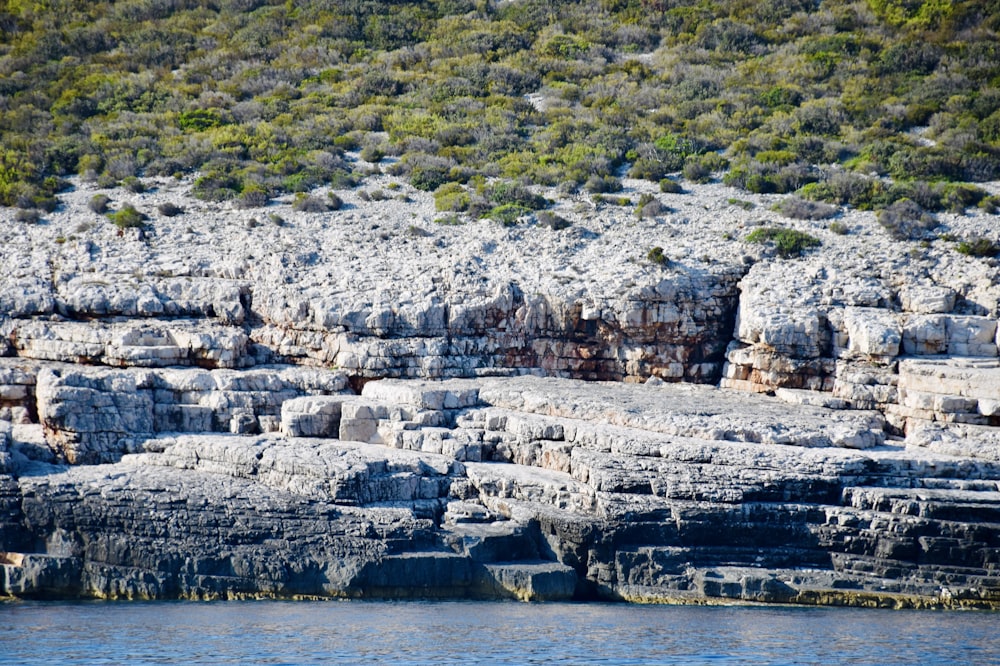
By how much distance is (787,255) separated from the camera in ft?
103

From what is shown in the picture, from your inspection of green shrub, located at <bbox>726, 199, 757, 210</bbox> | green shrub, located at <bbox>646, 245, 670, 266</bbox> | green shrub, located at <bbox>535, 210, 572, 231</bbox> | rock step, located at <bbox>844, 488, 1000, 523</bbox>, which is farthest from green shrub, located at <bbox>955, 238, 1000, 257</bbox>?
green shrub, located at <bbox>535, 210, 572, 231</bbox>

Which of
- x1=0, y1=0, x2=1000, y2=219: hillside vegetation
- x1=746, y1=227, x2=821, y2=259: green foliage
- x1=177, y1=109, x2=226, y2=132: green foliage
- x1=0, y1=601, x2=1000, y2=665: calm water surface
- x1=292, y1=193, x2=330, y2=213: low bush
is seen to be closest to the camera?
x1=0, y1=601, x2=1000, y2=665: calm water surface

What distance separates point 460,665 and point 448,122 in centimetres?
2741

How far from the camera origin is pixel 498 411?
2620cm

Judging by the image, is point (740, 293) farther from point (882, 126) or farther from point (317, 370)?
point (882, 126)

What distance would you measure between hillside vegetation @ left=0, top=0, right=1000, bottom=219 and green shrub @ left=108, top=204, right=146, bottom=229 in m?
2.40

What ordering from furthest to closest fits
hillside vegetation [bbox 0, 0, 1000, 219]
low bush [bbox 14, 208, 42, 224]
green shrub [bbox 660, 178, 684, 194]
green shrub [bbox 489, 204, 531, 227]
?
hillside vegetation [bbox 0, 0, 1000, 219]
green shrub [bbox 660, 178, 684, 194]
low bush [bbox 14, 208, 42, 224]
green shrub [bbox 489, 204, 531, 227]

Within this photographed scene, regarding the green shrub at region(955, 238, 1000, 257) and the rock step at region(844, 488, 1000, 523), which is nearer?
the rock step at region(844, 488, 1000, 523)

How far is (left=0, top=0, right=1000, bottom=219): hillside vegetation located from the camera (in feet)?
122

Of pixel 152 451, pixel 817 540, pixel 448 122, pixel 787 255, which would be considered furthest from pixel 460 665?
pixel 448 122

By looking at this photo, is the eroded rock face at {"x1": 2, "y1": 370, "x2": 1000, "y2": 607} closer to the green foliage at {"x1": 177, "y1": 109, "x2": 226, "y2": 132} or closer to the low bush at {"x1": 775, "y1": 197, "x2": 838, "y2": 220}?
the low bush at {"x1": 775, "y1": 197, "x2": 838, "y2": 220}

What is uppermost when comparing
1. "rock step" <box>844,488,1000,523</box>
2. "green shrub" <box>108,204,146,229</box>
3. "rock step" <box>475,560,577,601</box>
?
"green shrub" <box>108,204,146,229</box>

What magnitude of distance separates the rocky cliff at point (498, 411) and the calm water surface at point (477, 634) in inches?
31.9

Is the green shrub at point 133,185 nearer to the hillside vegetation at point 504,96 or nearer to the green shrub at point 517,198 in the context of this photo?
the hillside vegetation at point 504,96
